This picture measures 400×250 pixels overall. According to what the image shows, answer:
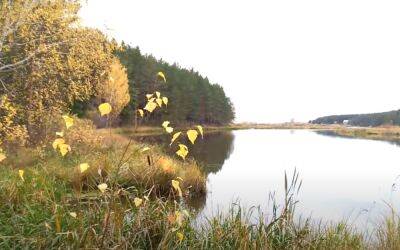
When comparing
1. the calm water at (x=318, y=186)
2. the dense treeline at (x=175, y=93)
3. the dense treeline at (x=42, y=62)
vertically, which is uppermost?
the dense treeline at (x=175, y=93)

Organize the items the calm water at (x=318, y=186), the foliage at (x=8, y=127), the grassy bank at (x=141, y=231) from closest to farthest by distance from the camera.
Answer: the grassy bank at (x=141, y=231)
the foliage at (x=8, y=127)
the calm water at (x=318, y=186)

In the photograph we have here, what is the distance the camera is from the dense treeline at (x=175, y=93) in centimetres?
6294

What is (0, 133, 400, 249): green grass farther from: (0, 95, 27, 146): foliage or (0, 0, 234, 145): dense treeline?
(0, 0, 234, 145): dense treeline

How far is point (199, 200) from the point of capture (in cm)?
1368

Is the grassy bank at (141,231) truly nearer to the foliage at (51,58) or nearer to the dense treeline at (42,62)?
the dense treeline at (42,62)

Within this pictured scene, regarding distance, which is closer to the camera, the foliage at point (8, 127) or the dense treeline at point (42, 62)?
the foliage at point (8, 127)

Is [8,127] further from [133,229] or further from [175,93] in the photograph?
[175,93]

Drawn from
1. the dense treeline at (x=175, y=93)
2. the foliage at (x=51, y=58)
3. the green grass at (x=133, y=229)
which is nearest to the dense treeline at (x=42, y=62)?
the foliage at (x=51, y=58)

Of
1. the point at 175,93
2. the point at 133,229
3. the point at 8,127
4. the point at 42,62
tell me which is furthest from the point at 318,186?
the point at 175,93

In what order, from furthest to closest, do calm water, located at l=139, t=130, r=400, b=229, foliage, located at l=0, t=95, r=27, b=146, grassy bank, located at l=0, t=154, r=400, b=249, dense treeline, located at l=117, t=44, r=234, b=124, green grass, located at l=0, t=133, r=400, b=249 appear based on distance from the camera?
dense treeline, located at l=117, t=44, r=234, b=124 → calm water, located at l=139, t=130, r=400, b=229 → foliage, located at l=0, t=95, r=27, b=146 → grassy bank, located at l=0, t=154, r=400, b=249 → green grass, located at l=0, t=133, r=400, b=249

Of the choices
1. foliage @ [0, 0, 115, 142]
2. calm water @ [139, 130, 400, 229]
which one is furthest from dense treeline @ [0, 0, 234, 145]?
calm water @ [139, 130, 400, 229]

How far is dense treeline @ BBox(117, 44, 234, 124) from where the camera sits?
6294 centimetres

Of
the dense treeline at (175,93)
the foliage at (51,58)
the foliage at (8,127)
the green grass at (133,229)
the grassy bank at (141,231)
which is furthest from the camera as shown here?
the dense treeline at (175,93)

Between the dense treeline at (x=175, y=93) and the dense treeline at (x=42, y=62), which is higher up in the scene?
the dense treeline at (x=175, y=93)
